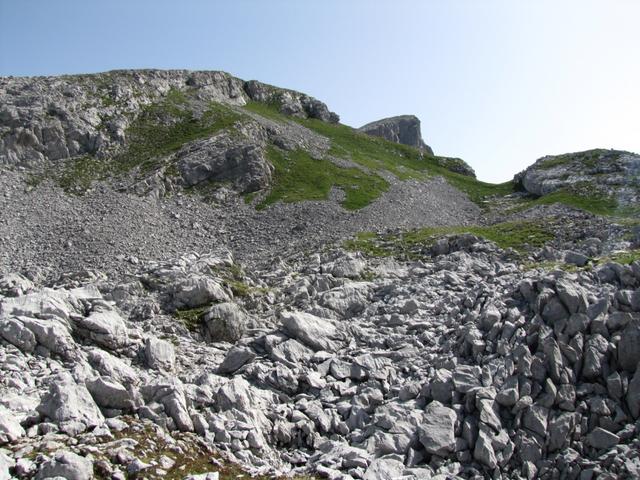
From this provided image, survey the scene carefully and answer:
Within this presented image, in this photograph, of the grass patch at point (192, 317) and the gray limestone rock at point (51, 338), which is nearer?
the gray limestone rock at point (51, 338)

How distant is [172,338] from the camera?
2847 cm

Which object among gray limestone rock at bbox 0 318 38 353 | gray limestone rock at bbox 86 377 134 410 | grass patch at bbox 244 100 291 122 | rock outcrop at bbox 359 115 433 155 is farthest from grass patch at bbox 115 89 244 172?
rock outcrop at bbox 359 115 433 155

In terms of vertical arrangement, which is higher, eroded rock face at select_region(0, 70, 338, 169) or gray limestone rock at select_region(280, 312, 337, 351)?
eroded rock face at select_region(0, 70, 338, 169)

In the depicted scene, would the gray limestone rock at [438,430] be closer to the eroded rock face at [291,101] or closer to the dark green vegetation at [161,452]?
the dark green vegetation at [161,452]

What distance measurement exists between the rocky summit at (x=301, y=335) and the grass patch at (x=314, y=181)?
2.58m

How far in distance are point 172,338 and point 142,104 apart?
2864 inches

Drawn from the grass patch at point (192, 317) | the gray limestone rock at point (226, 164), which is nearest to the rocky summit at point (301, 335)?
the grass patch at point (192, 317)

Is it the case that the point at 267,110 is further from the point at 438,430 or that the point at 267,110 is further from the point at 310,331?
the point at 438,430

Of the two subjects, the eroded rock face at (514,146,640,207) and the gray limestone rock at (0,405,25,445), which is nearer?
the gray limestone rock at (0,405,25,445)

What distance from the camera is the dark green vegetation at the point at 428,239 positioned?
45.7m

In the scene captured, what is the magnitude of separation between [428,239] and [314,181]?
106 ft

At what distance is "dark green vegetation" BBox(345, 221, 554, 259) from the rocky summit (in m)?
0.33

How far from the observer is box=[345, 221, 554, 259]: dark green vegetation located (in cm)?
4571

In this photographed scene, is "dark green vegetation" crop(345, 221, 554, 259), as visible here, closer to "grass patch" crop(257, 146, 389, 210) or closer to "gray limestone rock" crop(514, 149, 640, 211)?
"grass patch" crop(257, 146, 389, 210)
